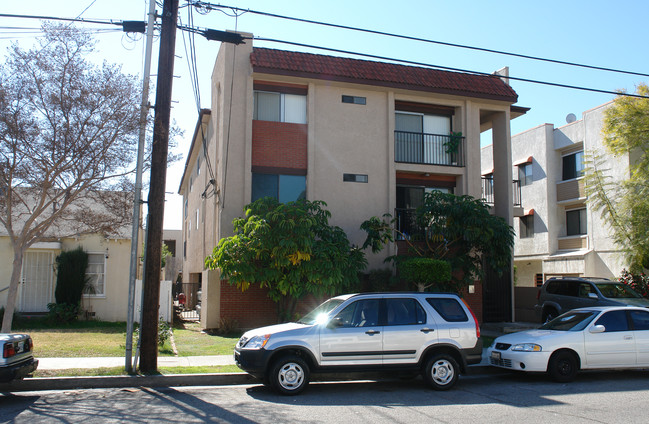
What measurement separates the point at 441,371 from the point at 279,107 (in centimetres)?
1120

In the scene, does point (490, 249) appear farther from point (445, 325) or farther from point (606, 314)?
point (445, 325)

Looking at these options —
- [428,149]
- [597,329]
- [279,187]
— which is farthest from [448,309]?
[428,149]

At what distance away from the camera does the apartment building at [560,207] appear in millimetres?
24844

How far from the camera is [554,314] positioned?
1853cm

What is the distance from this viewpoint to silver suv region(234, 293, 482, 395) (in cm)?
910

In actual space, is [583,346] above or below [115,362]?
above

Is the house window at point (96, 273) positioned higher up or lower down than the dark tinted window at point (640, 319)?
higher up

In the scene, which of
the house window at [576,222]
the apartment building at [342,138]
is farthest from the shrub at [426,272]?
the house window at [576,222]

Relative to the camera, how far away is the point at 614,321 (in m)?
11.1

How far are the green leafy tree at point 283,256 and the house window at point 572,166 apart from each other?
15874 mm

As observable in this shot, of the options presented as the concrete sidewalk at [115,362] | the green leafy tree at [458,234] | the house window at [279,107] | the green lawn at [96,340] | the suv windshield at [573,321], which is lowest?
the concrete sidewalk at [115,362]

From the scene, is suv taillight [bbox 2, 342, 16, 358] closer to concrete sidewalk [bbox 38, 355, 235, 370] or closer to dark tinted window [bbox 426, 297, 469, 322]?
concrete sidewalk [bbox 38, 355, 235, 370]

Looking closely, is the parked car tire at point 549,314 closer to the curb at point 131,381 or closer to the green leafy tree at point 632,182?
the green leafy tree at point 632,182

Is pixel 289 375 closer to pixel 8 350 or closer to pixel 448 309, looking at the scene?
pixel 448 309
